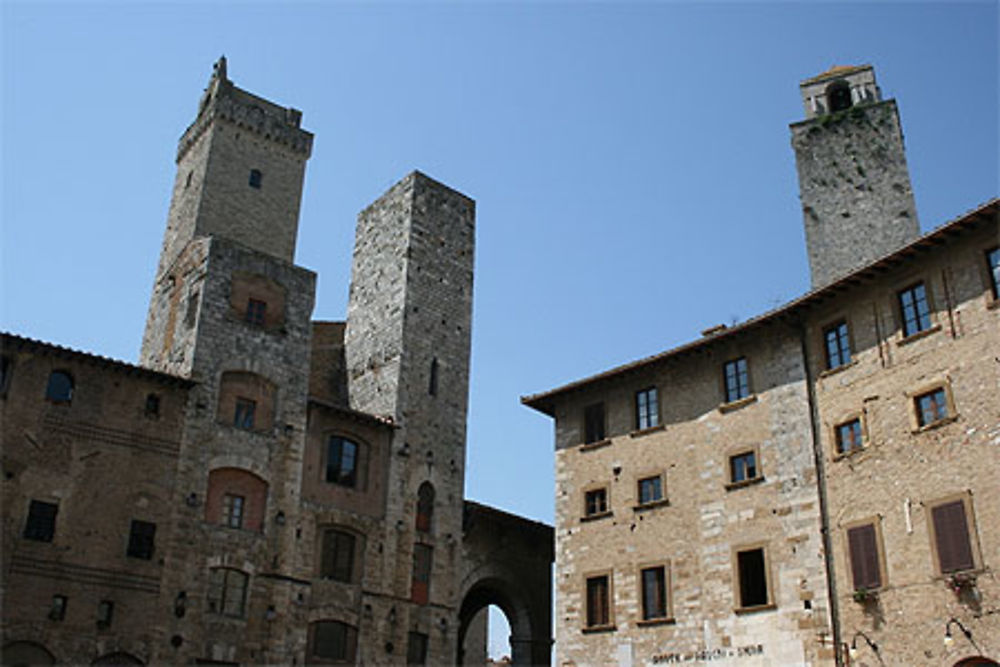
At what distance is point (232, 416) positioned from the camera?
88.2 ft

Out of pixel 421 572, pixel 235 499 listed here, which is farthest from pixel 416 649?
pixel 235 499

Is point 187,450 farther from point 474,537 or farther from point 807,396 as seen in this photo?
point 807,396

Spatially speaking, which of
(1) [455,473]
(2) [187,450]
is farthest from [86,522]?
(1) [455,473]

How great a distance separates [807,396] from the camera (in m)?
24.2

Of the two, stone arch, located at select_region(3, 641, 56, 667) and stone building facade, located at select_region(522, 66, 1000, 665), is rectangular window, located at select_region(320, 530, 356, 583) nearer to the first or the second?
stone building facade, located at select_region(522, 66, 1000, 665)

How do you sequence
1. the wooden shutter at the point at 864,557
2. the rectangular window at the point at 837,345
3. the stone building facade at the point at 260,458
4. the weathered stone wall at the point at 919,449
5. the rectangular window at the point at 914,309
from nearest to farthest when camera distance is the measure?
the weathered stone wall at the point at 919,449
the wooden shutter at the point at 864,557
the rectangular window at the point at 914,309
the stone building facade at the point at 260,458
the rectangular window at the point at 837,345

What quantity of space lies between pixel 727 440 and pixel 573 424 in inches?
221

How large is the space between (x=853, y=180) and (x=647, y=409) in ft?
42.7

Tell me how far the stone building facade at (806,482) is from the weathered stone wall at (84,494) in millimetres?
11377

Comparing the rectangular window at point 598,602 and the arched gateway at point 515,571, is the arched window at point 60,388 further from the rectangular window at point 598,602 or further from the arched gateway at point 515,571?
the rectangular window at point 598,602

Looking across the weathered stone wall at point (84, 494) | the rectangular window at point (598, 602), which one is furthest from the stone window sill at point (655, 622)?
the weathered stone wall at point (84, 494)

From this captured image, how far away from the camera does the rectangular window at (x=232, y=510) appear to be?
84.8ft

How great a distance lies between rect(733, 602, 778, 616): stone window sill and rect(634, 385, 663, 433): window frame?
226 inches

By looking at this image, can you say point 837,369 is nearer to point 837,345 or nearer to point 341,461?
point 837,345
